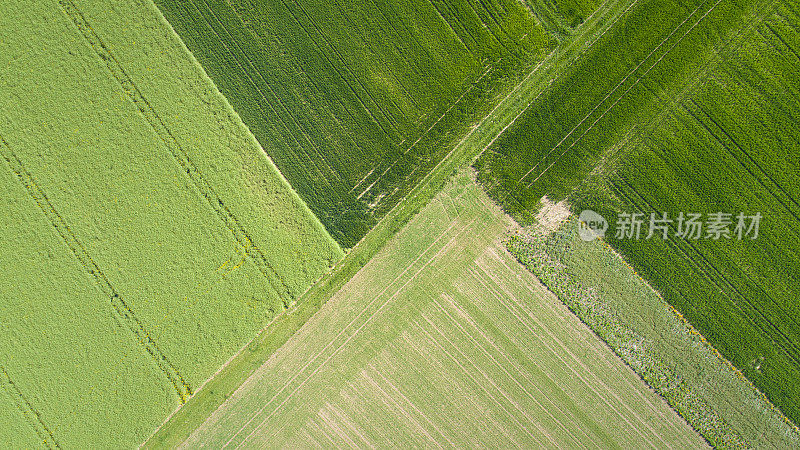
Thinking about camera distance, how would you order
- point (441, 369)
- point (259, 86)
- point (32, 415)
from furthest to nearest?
point (259, 86)
point (32, 415)
point (441, 369)

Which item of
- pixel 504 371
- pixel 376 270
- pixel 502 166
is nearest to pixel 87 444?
pixel 376 270

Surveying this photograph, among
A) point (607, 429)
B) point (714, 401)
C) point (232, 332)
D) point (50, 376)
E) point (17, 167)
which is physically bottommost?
point (714, 401)

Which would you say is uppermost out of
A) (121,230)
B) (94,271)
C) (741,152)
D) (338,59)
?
(121,230)

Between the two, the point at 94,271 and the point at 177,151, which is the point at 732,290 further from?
the point at 94,271

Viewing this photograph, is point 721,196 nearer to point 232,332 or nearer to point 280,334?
point 280,334

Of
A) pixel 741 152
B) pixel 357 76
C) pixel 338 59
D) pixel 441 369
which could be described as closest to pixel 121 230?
pixel 338 59

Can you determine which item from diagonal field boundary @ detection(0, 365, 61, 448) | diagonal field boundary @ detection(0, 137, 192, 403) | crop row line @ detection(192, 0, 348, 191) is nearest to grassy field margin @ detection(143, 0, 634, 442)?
diagonal field boundary @ detection(0, 137, 192, 403)

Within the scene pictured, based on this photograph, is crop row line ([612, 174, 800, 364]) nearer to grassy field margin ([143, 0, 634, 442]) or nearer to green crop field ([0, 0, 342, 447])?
grassy field margin ([143, 0, 634, 442])
